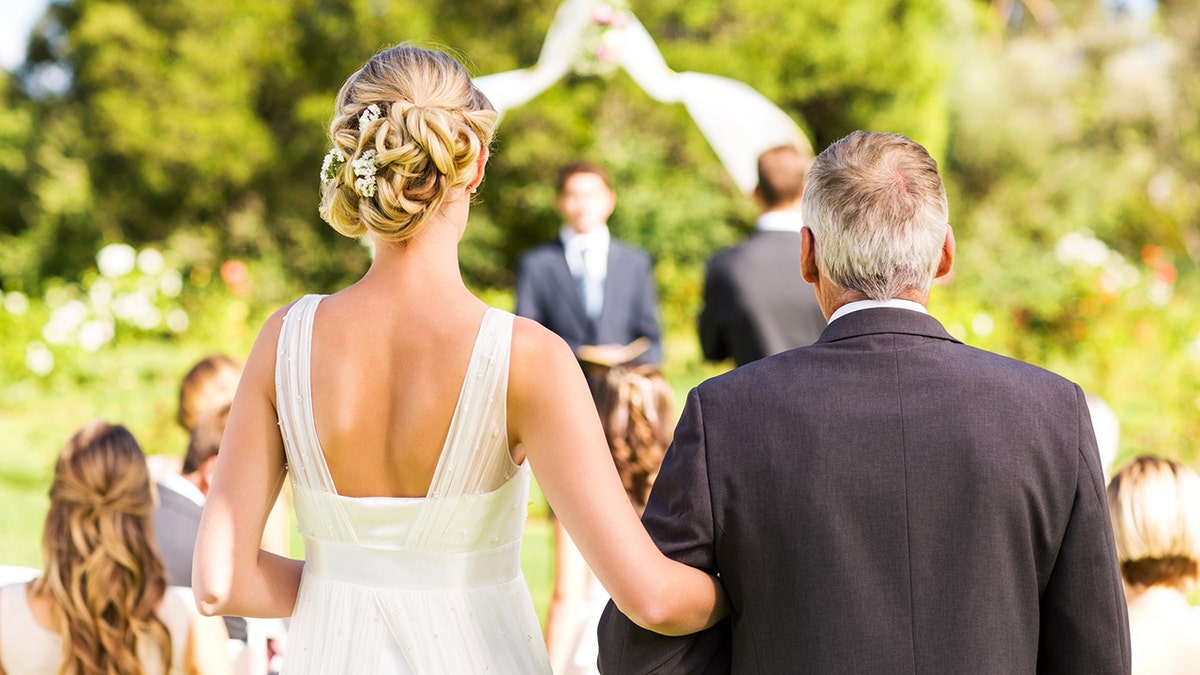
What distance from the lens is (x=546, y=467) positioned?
1997 millimetres

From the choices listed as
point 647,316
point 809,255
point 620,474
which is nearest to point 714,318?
point 620,474

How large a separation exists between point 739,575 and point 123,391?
884 cm

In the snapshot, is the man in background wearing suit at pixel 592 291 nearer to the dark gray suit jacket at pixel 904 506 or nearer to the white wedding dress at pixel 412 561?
the white wedding dress at pixel 412 561

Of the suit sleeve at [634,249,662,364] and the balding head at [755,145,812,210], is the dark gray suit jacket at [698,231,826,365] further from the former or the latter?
the suit sleeve at [634,249,662,364]

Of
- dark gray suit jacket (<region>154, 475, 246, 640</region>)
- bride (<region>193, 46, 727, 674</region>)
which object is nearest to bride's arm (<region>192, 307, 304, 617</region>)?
bride (<region>193, 46, 727, 674</region>)

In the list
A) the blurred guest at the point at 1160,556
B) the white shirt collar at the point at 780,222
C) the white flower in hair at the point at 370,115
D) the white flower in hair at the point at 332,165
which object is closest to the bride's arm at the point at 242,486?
the white flower in hair at the point at 332,165

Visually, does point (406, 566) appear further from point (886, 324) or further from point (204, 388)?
point (204, 388)

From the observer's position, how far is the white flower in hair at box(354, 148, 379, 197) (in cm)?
200

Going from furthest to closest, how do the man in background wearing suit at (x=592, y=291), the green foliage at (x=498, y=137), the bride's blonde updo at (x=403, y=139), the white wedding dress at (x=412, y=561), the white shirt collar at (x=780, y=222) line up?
the green foliage at (x=498, y=137) → the man in background wearing suit at (x=592, y=291) → the white shirt collar at (x=780, y=222) → the white wedding dress at (x=412, y=561) → the bride's blonde updo at (x=403, y=139)

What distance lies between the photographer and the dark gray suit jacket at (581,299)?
6602 mm

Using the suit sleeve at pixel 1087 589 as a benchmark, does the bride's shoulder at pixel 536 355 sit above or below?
above

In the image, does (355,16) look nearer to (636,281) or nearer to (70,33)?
(70,33)

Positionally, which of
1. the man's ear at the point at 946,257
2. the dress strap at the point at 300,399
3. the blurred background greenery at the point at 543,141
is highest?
the blurred background greenery at the point at 543,141

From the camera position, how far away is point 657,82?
25.3 ft
